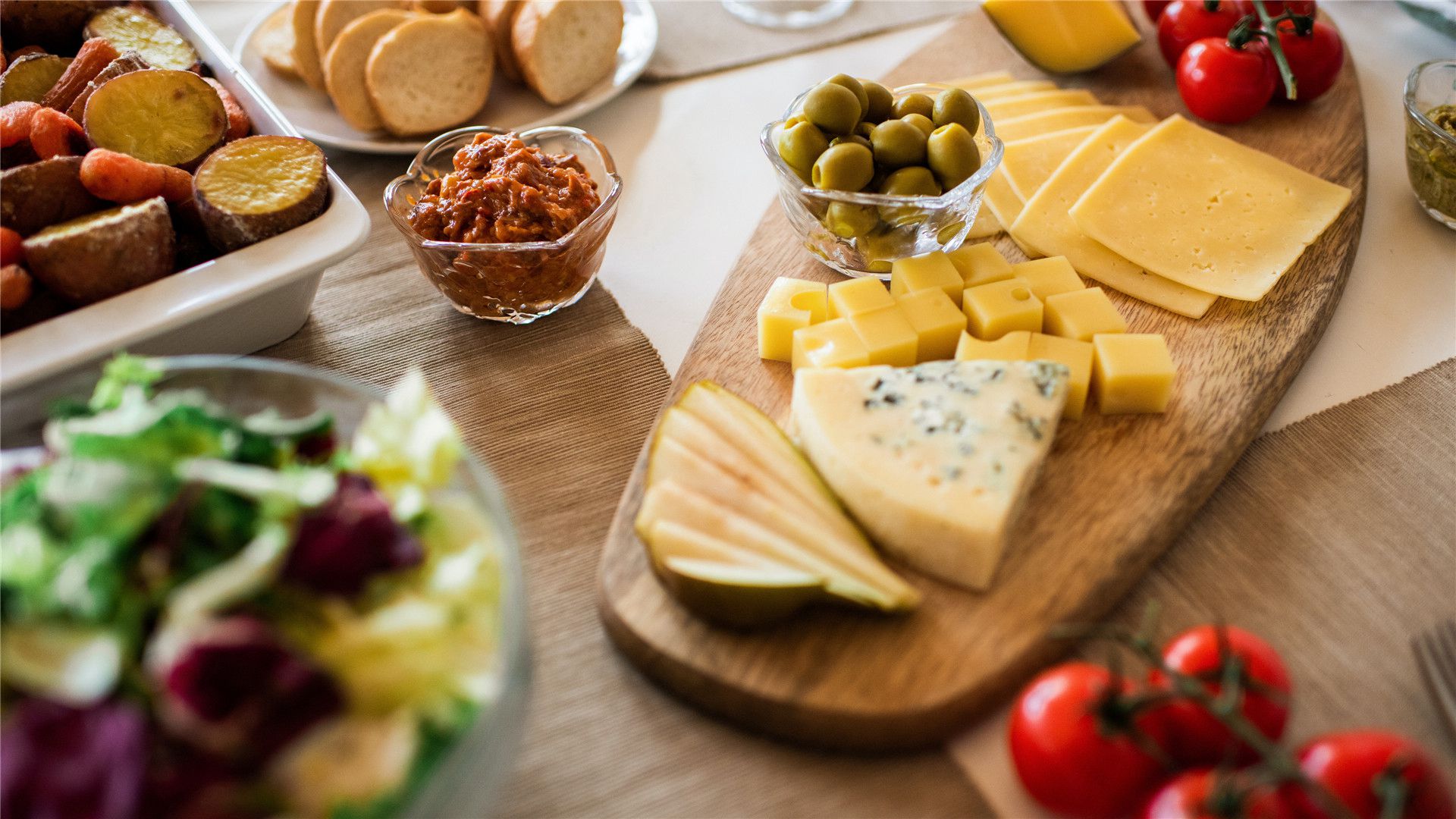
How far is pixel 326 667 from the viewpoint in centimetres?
100

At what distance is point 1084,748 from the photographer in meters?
1.17

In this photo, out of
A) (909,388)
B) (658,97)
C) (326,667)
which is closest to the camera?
(326,667)

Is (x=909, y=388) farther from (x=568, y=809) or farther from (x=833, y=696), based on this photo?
(x=568, y=809)

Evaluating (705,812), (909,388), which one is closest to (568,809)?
(705,812)

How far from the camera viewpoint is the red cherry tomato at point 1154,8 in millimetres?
2643

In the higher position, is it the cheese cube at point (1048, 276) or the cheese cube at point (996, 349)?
the cheese cube at point (996, 349)

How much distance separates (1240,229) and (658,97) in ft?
4.58

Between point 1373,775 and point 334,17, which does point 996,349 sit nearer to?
point 1373,775

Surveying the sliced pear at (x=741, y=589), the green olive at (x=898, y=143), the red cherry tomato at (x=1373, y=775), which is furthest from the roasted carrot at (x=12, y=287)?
the red cherry tomato at (x=1373, y=775)

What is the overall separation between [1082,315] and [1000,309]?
14 centimetres

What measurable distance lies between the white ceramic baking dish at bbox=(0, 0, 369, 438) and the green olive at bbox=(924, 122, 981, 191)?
1004 millimetres

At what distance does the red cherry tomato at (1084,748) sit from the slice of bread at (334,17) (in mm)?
2028

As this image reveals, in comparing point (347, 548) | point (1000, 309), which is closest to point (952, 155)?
point (1000, 309)

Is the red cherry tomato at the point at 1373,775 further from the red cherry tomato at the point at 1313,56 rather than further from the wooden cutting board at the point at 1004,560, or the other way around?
the red cherry tomato at the point at 1313,56
